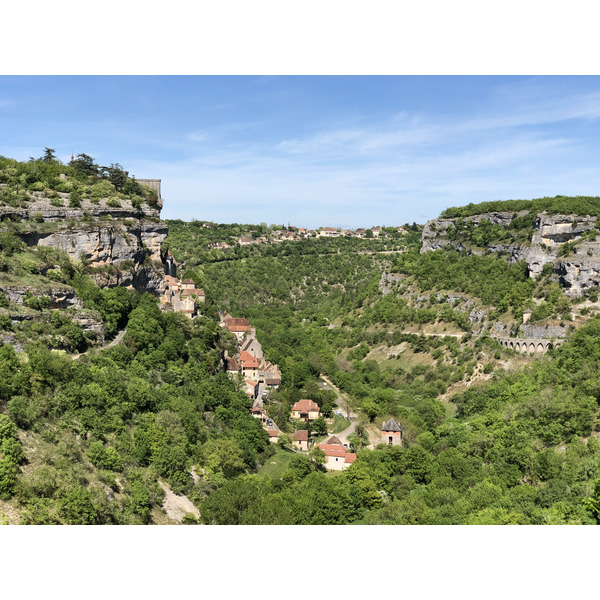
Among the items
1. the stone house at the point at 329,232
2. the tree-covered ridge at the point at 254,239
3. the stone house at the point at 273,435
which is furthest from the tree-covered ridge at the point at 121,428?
the stone house at the point at 329,232

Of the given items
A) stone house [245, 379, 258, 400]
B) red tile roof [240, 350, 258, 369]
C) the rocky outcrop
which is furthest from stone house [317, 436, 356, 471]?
the rocky outcrop

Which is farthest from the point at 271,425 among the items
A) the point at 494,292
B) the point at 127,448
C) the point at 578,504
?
the point at 494,292

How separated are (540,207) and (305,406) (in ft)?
158

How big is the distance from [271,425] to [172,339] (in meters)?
10.8

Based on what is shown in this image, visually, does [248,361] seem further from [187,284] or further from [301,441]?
[301,441]

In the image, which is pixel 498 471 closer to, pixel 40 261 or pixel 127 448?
pixel 127 448

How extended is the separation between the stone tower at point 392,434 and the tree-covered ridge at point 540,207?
4005 cm

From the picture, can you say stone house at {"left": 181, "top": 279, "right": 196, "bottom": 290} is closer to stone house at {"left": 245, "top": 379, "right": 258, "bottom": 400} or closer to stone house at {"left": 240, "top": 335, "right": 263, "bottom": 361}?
stone house at {"left": 240, "top": 335, "right": 263, "bottom": 361}

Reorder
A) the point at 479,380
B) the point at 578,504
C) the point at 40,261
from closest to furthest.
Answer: the point at 578,504
the point at 40,261
the point at 479,380

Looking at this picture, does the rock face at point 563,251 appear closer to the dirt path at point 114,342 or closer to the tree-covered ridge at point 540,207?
the tree-covered ridge at point 540,207

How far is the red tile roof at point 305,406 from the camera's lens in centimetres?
4959

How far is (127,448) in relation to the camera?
29.9m

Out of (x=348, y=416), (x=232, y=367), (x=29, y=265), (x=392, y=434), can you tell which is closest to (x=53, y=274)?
(x=29, y=265)

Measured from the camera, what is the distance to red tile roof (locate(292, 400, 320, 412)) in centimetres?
4959
